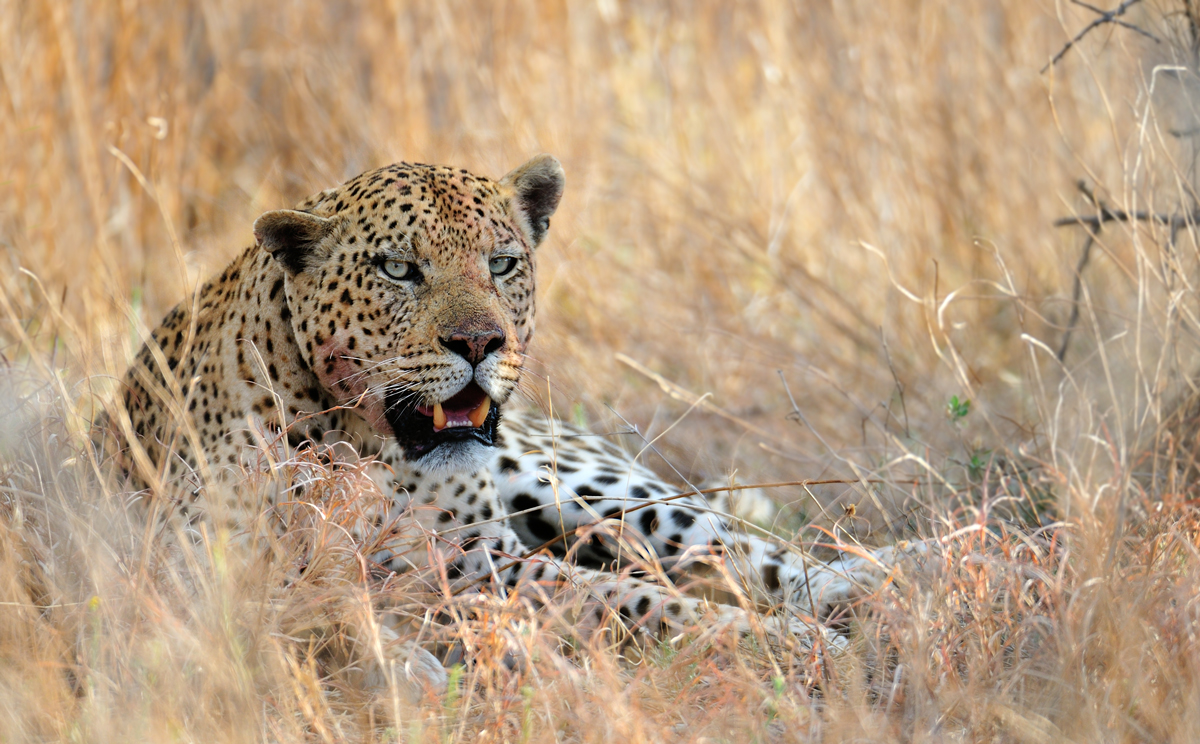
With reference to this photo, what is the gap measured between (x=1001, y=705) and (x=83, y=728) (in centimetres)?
176

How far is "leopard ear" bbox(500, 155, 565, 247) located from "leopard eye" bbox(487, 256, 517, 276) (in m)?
0.24

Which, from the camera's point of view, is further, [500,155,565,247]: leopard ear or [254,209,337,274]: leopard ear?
[500,155,565,247]: leopard ear

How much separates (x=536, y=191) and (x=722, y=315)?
2746 mm

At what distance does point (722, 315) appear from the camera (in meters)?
6.29

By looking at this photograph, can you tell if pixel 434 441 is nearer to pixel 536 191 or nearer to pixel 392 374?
pixel 392 374

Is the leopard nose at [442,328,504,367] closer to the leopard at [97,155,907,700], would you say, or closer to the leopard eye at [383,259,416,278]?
the leopard at [97,155,907,700]

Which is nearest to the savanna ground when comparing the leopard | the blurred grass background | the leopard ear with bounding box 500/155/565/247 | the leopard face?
the blurred grass background

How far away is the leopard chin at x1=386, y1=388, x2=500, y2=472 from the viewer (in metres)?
3.17

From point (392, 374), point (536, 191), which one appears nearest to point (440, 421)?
point (392, 374)

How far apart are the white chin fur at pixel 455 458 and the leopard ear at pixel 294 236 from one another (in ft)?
2.02

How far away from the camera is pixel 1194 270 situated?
4.02m

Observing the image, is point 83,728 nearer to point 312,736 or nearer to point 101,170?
point 312,736

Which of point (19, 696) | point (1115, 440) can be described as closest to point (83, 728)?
point (19, 696)

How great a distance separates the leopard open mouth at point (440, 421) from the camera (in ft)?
10.3
